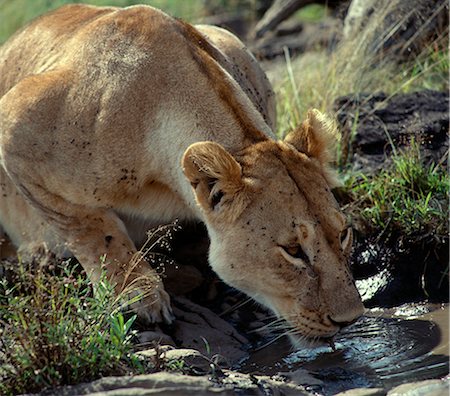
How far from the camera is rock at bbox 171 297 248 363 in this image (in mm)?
5598

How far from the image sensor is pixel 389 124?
24.6 ft

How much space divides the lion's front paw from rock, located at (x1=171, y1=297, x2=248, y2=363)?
0.12m

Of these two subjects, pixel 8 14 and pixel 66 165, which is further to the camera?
pixel 8 14

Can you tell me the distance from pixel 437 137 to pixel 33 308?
383 centimetres

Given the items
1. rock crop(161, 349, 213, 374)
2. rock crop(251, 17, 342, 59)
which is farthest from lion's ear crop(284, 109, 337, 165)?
rock crop(251, 17, 342, 59)

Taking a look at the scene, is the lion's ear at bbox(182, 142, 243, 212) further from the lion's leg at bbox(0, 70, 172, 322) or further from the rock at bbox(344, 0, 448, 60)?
the rock at bbox(344, 0, 448, 60)

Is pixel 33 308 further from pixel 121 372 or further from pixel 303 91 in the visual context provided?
pixel 303 91

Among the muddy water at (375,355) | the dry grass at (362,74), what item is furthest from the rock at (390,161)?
the dry grass at (362,74)

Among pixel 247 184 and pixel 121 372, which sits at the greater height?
pixel 247 184

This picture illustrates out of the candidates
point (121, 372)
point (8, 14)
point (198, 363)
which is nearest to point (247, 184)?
point (198, 363)

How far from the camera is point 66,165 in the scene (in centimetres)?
557

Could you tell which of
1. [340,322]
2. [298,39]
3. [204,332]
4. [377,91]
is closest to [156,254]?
[204,332]

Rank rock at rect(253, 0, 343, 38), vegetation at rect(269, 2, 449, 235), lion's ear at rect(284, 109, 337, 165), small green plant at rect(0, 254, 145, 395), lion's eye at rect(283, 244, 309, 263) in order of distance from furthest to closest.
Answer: rock at rect(253, 0, 343, 38)
vegetation at rect(269, 2, 449, 235)
lion's ear at rect(284, 109, 337, 165)
lion's eye at rect(283, 244, 309, 263)
small green plant at rect(0, 254, 145, 395)

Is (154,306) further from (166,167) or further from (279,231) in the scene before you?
(279,231)
